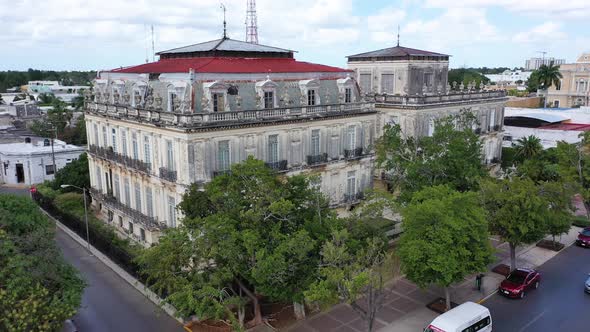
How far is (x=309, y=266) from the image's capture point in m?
24.3

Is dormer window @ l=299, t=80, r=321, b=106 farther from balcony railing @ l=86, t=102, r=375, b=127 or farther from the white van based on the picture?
the white van

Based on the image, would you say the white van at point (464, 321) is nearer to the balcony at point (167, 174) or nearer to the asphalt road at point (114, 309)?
the asphalt road at point (114, 309)

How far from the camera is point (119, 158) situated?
3944 cm

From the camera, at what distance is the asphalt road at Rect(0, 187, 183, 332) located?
88.8 feet

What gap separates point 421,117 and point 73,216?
110 feet

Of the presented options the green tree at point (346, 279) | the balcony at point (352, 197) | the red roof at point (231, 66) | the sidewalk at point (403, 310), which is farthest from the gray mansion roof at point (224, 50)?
the sidewalk at point (403, 310)

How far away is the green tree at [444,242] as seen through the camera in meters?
25.3

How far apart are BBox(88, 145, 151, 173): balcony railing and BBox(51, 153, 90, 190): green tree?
17.8ft

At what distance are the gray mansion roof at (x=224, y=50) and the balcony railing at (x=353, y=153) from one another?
34.9 feet

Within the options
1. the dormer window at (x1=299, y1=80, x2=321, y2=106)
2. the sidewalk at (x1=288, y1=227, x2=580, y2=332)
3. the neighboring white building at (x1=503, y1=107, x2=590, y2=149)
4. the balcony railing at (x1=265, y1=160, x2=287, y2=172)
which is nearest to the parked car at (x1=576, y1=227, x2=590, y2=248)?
the sidewalk at (x1=288, y1=227, x2=580, y2=332)

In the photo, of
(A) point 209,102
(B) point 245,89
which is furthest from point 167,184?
(B) point 245,89

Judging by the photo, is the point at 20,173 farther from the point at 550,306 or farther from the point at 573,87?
the point at 573,87

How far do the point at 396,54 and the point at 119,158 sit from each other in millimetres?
29102

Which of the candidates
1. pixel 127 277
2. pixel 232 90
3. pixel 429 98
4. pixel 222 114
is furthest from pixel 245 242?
pixel 429 98
